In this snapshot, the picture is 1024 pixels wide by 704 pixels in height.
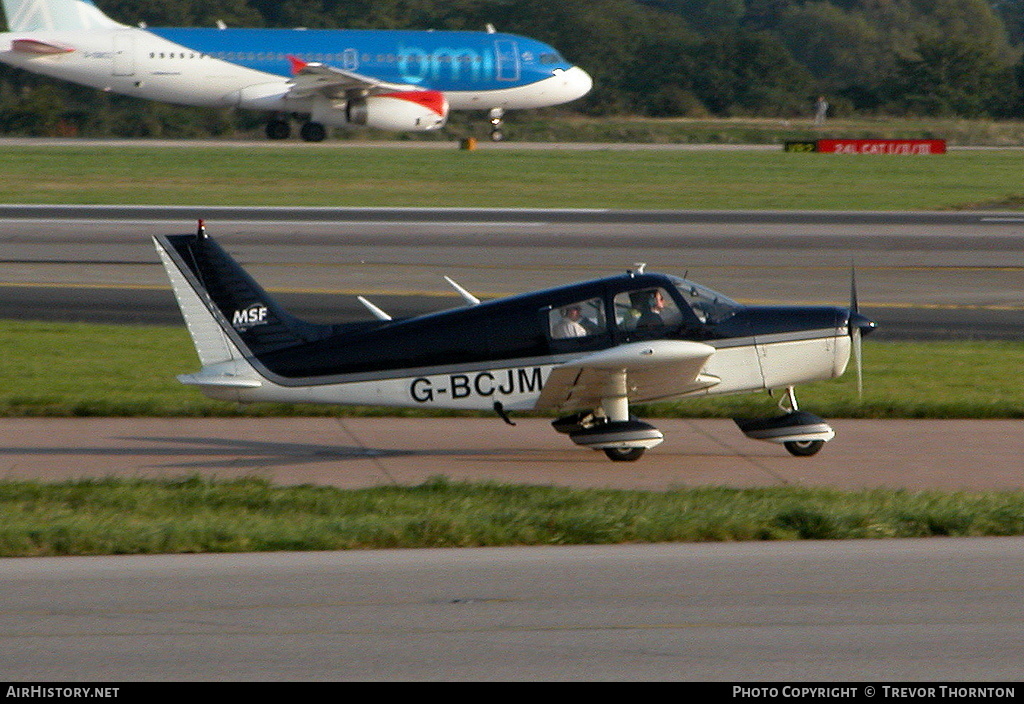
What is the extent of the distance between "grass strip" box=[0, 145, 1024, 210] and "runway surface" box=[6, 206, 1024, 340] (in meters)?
2.94

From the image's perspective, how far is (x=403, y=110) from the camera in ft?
182

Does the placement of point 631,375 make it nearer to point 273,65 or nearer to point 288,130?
point 273,65

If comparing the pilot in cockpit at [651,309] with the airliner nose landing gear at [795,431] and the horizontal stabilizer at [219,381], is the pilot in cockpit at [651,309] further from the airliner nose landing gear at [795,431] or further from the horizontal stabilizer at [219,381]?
the horizontal stabilizer at [219,381]

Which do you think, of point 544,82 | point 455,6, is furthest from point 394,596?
point 455,6

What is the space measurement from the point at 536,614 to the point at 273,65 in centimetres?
5242

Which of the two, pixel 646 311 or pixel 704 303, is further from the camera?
pixel 704 303

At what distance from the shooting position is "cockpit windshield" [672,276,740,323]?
1177 cm

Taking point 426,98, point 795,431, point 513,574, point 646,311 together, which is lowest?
point 795,431

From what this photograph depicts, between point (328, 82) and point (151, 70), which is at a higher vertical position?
point (151, 70)

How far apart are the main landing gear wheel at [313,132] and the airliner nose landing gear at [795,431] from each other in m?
49.2

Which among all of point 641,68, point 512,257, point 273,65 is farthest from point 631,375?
point 641,68

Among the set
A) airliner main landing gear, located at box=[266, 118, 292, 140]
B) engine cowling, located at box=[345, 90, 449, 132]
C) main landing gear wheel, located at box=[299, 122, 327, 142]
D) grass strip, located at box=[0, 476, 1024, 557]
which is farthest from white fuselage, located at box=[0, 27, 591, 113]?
grass strip, located at box=[0, 476, 1024, 557]

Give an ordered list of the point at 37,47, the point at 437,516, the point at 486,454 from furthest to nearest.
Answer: the point at 37,47 → the point at 486,454 → the point at 437,516

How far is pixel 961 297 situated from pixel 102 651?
19.0 meters
